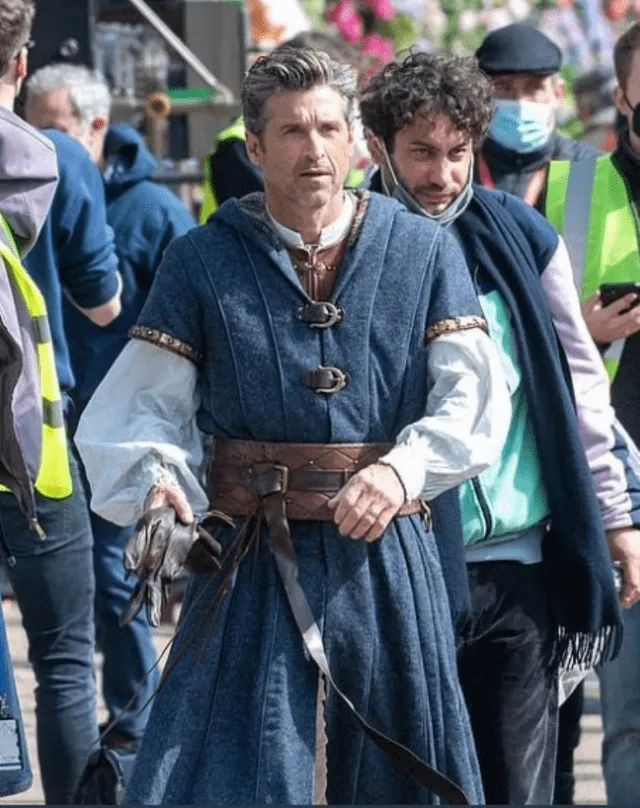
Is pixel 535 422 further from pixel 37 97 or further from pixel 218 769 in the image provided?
pixel 37 97

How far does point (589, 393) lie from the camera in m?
4.86

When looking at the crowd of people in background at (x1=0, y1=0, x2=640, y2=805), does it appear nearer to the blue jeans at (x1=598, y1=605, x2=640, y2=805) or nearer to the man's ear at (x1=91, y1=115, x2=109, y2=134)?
the blue jeans at (x1=598, y1=605, x2=640, y2=805)

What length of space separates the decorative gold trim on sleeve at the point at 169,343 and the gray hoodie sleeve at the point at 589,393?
0.90 m

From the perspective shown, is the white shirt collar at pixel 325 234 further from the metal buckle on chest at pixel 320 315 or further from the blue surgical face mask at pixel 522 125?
the blue surgical face mask at pixel 522 125

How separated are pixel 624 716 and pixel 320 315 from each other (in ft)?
5.12

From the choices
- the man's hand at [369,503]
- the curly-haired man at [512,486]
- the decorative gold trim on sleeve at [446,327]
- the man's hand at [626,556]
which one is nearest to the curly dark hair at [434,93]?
the curly-haired man at [512,486]

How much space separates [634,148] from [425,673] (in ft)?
5.79

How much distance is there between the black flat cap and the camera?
633 centimetres

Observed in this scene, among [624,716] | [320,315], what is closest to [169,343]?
[320,315]

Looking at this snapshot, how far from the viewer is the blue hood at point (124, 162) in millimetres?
7254

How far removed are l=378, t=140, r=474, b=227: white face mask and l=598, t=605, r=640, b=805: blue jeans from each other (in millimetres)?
1060

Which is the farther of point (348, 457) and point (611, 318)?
point (611, 318)

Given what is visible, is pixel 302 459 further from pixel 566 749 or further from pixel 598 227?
pixel 566 749

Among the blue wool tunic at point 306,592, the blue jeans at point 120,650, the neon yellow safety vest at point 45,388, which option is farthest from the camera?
the blue jeans at point 120,650
